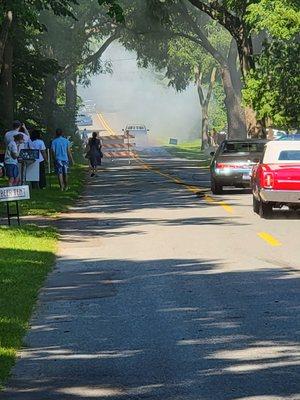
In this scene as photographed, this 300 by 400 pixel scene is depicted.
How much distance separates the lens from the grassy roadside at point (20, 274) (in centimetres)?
1059

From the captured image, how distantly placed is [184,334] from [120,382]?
6.96ft

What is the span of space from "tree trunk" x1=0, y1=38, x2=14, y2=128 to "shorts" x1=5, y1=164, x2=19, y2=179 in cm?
1387

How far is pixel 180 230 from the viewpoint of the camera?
22.6 m

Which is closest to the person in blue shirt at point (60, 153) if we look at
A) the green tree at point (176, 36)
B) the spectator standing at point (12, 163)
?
the spectator standing at point (12, 163)

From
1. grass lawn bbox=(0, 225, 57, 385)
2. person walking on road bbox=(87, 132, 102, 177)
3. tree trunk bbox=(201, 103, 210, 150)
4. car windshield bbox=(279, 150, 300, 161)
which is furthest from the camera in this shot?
tree trunk bbox=(201, 103, 210, 150)

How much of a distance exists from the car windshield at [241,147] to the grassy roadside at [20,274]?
8.76m

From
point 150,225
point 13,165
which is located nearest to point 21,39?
point 13,165

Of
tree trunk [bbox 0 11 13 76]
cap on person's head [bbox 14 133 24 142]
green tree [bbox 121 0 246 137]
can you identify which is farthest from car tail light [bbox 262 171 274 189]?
green tree [bbox 121 0 246 137]

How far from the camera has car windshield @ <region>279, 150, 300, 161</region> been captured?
2642 cm

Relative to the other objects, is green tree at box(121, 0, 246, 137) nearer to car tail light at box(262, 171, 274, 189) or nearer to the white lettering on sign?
car tail light at box(262, 171, 274, 189)

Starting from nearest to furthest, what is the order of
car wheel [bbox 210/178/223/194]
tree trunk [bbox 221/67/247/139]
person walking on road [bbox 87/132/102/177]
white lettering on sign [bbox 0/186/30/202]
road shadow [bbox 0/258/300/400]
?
road shadow [bbox 0/258/300/400]
white lettering on sign [bbox 0/186/30/202]
car wheel [bbox 210/178/223/194]
person walking on road [bbox 87/132/102/177]
tree trunk [bbox 221/67/247/139]

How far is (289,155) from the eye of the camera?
26.6 m

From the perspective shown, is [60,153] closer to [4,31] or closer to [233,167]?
[4,31]

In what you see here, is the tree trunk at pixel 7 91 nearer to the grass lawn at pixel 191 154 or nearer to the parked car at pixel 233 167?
the parked car at pixel 233 167
